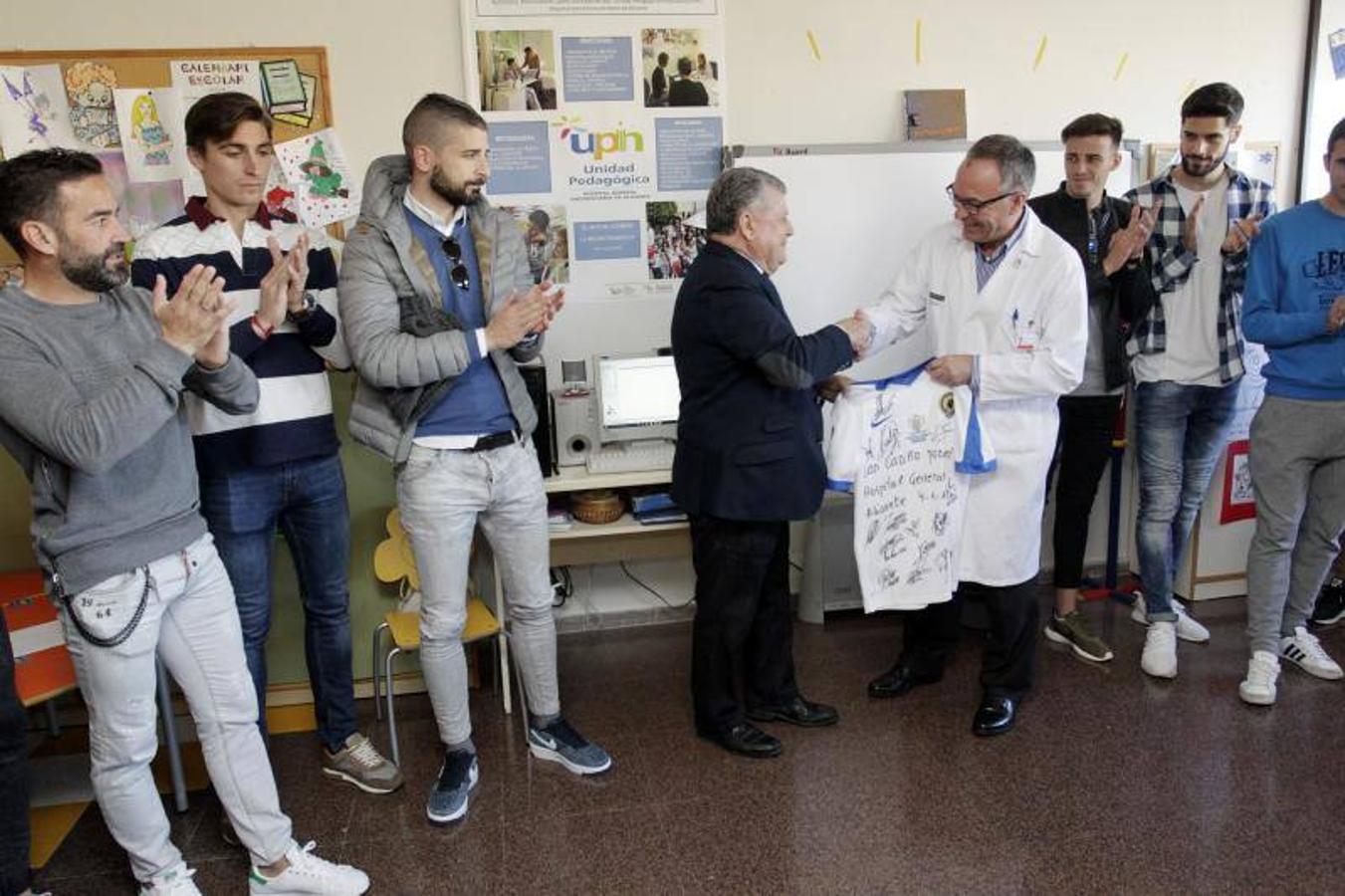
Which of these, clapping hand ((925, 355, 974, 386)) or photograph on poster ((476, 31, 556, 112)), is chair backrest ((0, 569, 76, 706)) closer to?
photograph on poster ((476, 31, 556, 112))

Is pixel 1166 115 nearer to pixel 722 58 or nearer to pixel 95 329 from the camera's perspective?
pixel 722 58

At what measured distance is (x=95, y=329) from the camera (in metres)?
1.80

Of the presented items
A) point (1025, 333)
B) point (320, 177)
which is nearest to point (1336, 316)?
point (1025, 333)

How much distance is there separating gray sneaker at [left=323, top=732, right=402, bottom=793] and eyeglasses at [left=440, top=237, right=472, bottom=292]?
4.25ft

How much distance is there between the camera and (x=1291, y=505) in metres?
2.86

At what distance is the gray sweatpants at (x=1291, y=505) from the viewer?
110 inches

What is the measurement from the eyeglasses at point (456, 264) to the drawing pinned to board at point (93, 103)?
5.06ft

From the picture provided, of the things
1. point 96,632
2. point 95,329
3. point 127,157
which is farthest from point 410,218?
point 127,157

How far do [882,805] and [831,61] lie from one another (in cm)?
255

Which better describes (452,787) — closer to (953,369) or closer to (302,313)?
(302,313)

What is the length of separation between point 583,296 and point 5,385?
2.07 m

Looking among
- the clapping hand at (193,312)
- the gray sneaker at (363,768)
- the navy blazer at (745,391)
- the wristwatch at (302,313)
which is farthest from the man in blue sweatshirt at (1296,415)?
the clapping hand at (193,312)

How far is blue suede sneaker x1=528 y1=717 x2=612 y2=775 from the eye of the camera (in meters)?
2.67

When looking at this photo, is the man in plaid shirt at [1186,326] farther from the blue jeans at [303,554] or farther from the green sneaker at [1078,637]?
the blue jeans at [303,554]
